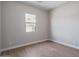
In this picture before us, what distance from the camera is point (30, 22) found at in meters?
3.25

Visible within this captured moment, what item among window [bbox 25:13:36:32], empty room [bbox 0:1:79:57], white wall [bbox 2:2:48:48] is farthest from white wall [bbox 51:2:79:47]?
window [bbox 25:13:36:32]

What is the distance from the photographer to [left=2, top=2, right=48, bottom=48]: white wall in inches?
105

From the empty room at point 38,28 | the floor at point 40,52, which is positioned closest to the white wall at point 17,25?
the empty room at point 38,28

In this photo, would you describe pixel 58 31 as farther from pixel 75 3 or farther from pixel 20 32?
pixel 20 32

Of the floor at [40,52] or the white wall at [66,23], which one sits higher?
the white wall at [66,23]

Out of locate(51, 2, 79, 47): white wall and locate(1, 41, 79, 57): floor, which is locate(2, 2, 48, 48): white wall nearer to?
locate(1, 41, 79, 57): floor

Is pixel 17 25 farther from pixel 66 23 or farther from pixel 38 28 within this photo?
pixel 66 23

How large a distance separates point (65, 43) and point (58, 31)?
761 millimetres

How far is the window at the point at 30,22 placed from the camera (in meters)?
3.23

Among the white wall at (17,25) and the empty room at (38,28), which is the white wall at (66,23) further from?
the white wall at (17,25)

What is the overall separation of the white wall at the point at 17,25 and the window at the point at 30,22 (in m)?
0.17

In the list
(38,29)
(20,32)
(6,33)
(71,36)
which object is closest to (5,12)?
(6,33)

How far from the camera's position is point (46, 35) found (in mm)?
3877

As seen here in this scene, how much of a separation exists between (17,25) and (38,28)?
1.12 m
